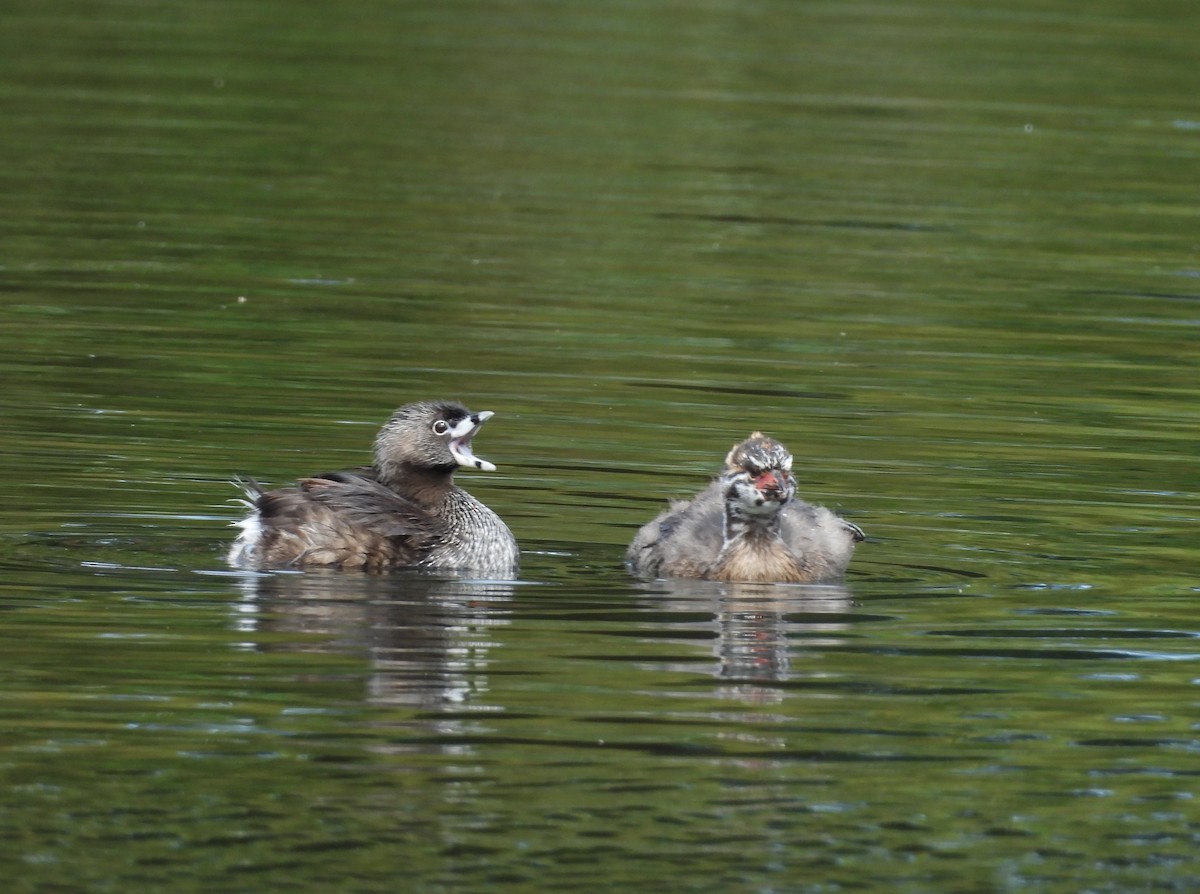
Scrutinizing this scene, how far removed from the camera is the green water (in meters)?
8.04

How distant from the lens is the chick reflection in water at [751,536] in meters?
11.7

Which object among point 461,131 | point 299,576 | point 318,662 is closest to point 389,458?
point 299,576

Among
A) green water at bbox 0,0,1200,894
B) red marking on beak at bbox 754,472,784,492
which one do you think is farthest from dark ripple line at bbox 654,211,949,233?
red marking on beak at bbox 754,472,784,492

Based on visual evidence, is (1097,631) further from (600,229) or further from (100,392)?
(600,229)

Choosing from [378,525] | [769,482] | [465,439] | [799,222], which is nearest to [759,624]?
[769,482]

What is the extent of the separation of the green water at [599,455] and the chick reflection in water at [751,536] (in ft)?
0.74

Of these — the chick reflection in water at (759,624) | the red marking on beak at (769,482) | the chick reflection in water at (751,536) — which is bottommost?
the chick reflection in water at (759,624)

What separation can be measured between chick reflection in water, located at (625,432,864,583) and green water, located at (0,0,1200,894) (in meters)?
0.23

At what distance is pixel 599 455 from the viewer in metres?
14.1

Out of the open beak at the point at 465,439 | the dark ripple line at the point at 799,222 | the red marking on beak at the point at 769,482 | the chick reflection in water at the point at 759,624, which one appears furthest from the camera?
the dark ripple line at the point at 799,222

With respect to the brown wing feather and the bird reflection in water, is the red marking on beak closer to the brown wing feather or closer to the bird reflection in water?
the bird reflection in water

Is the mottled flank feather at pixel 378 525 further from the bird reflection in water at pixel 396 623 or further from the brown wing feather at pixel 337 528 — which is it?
the bird reflection in water at pixel 396 623

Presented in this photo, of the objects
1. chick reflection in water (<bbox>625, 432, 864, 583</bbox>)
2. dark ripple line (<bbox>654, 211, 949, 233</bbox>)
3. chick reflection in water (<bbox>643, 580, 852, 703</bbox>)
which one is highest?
dark ripple line (<bbox>654, 211, 949, 233</bbox>)

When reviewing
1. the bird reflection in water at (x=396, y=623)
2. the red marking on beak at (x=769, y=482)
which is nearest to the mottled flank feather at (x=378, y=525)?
the bird reflection in water at (x=396, y=623)
